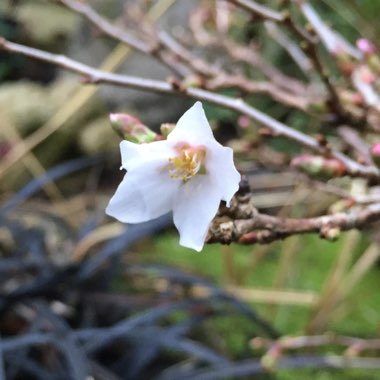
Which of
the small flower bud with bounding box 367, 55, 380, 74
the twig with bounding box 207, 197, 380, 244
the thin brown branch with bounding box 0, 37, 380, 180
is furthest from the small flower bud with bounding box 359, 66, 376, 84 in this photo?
the twig with bounding box 207, 197, 380, 244

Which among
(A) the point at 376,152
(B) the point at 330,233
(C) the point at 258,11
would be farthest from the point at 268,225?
(C) the point at 258,11

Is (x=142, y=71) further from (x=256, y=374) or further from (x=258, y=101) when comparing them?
(x=256, y=374)

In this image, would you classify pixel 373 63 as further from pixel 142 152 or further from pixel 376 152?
pixel 142 152

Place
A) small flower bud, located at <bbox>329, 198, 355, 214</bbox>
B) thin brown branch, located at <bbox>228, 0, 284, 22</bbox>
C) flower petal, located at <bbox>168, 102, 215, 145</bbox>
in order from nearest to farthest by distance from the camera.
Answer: flower petal, located at <bbox>168, 102, 215, 145</bbox> < small flower bud, located at <bbox>329, 198, 355, 214</bbox> < thin brown branch, located at <bbox>228, 0, 284, 22</bbox>

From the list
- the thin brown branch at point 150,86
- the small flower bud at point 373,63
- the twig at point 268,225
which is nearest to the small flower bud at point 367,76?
the small flower bud at point 373,63

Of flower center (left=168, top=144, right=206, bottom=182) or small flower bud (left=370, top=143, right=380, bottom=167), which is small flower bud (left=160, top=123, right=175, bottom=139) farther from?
small flower bud (left=370, top=143, right=380, bottom=167)

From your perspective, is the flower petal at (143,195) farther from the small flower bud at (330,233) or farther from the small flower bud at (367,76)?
the small flower bud at (367,76)

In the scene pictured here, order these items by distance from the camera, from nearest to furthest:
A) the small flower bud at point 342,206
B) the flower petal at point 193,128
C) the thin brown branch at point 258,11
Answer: the flower petal at point 193,128 < the small flower bud at point 342,206 < the thin brown branch at point 258,11
